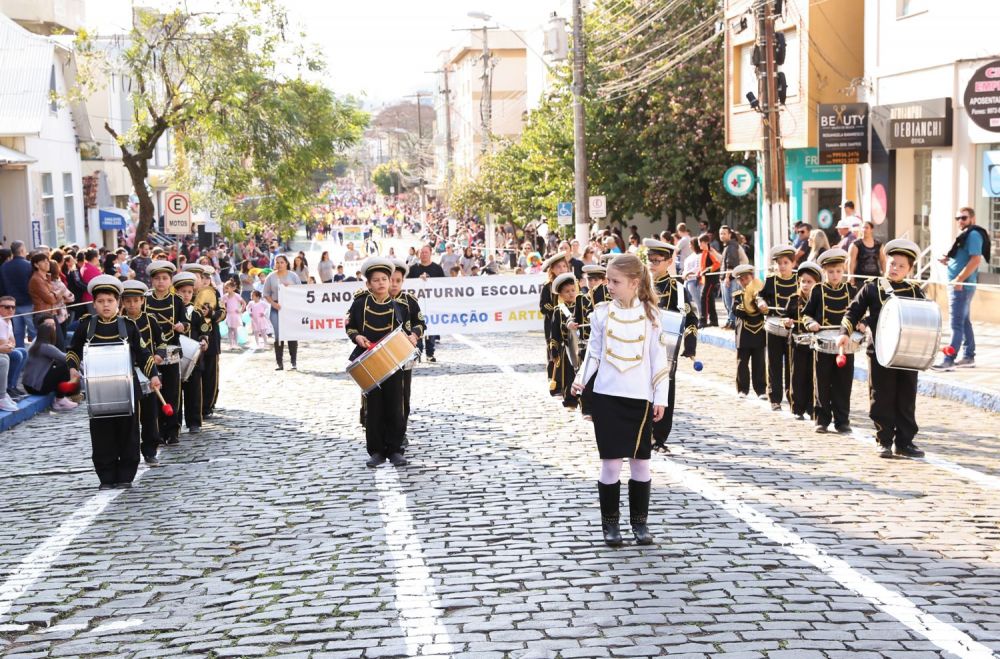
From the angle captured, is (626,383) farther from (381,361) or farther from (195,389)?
(195,389)

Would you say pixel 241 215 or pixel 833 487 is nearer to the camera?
pixel 833 487

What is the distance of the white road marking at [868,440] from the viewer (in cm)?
1043

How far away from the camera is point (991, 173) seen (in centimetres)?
2245

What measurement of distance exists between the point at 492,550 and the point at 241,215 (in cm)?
3397

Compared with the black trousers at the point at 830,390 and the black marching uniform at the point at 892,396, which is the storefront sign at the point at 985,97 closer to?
the black trousers at the point at 830,390

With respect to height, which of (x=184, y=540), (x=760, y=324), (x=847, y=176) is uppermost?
(x=847, y=176)

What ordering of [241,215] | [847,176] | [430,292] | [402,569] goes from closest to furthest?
1. [402,569]
2. [430,292]
3. [847,176]
4. [241,215]

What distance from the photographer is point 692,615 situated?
6812mm

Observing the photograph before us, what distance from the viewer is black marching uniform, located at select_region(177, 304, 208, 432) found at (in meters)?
14.4

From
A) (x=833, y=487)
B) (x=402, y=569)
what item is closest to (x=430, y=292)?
(x=833, y=487)

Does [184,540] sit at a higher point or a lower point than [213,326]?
lower

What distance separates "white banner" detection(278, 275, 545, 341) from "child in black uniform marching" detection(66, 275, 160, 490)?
10086 mm

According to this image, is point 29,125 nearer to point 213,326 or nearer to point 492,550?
point 213,326

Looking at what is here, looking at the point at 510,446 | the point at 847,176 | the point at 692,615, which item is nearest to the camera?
the point at 692,615
